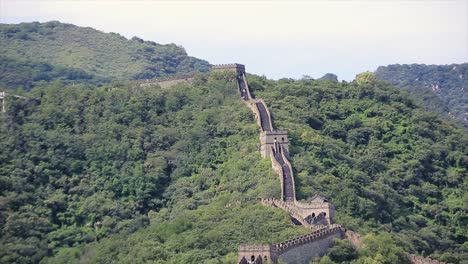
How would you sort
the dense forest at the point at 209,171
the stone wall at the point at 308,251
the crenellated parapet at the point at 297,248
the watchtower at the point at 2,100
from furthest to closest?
the watchtower at the point at 2,100 < the dense forest at the point at 209,171 < the stone wall at the point at 308,251 < the crenellated parapet at the point at 297,248

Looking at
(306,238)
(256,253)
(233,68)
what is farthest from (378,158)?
(256,253)

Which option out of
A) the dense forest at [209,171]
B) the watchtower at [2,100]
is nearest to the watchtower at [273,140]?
the dense forest at [209,171]

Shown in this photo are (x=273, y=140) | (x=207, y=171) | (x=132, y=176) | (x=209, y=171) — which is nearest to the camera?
(x=273, y=140)

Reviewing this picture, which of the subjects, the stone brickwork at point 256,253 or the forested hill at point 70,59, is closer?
the stone brickwork at point 256,253

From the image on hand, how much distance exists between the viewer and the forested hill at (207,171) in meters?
91.3

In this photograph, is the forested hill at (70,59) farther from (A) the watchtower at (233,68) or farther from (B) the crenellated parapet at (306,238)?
(B) the crenellated parapet at (306,238)

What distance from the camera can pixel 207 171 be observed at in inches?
4311

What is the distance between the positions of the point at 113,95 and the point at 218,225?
136 feet

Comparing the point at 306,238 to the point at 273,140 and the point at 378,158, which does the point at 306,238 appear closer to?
the point at 273,140

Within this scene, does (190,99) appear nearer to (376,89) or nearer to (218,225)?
(376,89)

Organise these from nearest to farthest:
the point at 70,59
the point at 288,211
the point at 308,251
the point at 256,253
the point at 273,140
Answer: the point at 256,253 < the point at 308,251 < the point at 288,211 < the point at 273,140 < the point at 70,59

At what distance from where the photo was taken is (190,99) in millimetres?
125250

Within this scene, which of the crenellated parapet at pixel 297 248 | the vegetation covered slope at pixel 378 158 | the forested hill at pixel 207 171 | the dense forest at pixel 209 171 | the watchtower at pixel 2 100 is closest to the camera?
the crenellated parapet at pixel 297 248

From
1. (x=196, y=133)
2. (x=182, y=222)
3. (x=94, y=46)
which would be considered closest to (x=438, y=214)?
(x=196, y=133)
